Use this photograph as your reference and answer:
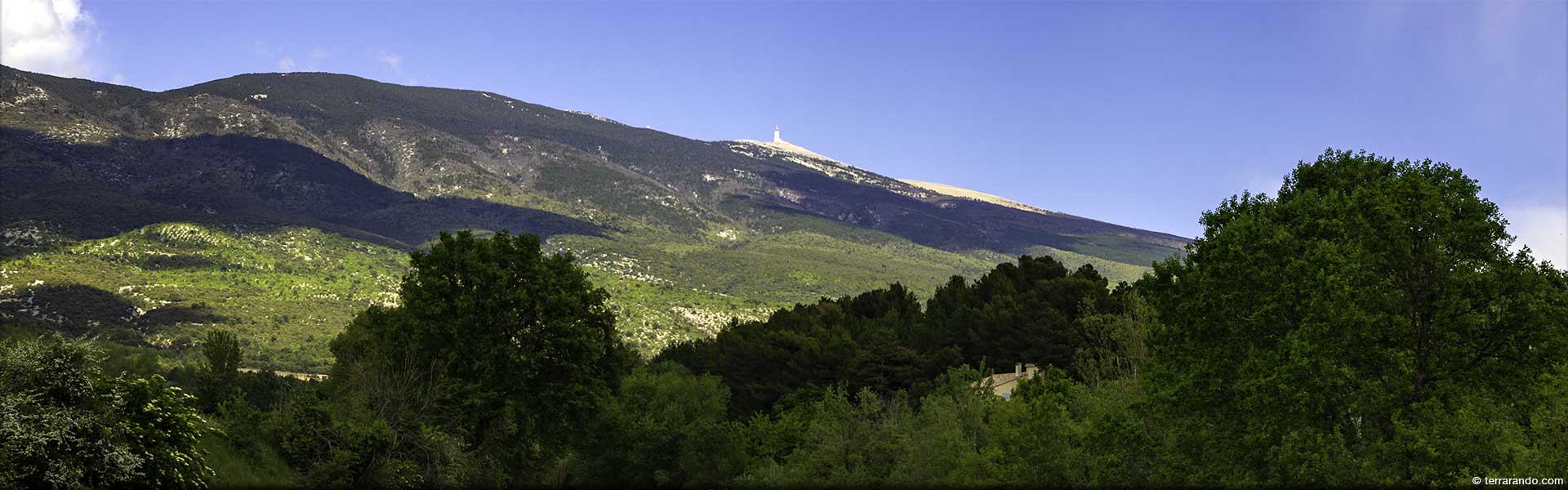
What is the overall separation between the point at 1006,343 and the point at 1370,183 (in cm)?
4885

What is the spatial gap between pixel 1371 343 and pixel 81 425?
30.1 meters

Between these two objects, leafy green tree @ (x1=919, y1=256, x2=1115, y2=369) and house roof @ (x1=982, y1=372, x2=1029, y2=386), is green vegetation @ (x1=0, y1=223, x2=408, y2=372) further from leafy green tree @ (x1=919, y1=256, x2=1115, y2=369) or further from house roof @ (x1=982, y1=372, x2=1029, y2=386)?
house roof @ (x1=982, y1=372, x2=1029, y2=386)

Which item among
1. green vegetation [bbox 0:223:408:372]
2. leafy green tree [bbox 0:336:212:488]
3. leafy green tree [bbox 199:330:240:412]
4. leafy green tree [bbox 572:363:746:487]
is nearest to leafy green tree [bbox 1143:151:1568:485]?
leafy green tree [bbox 0:336:212:488]

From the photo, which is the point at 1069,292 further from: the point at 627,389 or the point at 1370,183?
the point at 1370,183

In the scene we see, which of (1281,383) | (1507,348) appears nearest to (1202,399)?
(1281,383)

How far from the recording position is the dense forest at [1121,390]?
65.3 ft

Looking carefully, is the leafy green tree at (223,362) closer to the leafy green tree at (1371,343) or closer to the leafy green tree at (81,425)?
the leafy green tree at (81,425)

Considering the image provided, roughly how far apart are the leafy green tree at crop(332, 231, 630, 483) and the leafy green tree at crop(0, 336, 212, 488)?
24.1m

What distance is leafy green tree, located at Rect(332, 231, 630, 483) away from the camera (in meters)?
45.3

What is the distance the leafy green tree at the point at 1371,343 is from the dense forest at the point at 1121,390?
0.09 metres

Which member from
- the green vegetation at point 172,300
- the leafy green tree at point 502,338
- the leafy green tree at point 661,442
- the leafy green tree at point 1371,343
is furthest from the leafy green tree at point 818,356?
the green vegetation at point 172,300

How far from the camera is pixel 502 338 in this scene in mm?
46875

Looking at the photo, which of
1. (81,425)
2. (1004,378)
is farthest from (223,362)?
(81,425)

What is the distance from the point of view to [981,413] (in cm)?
4916
